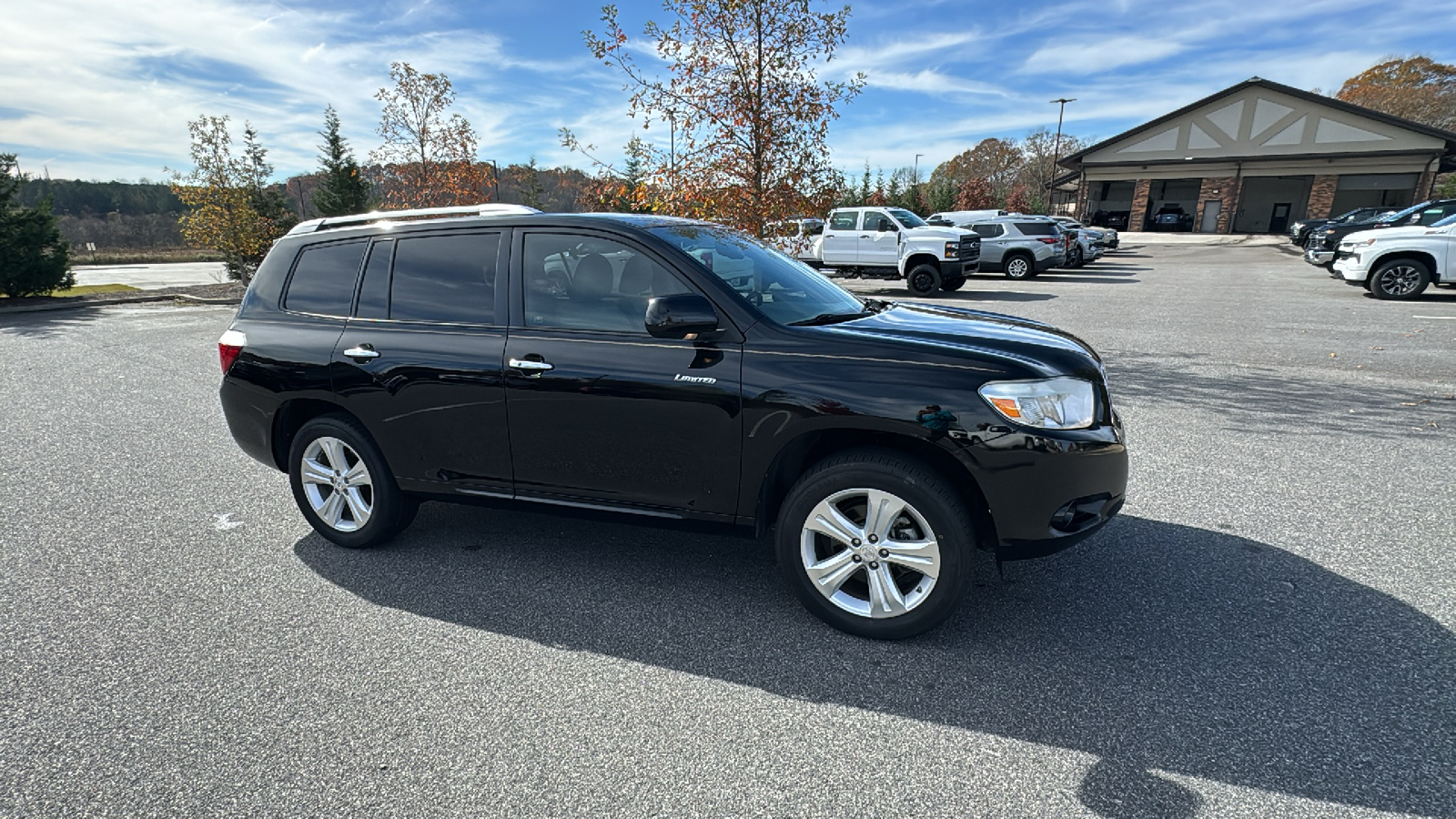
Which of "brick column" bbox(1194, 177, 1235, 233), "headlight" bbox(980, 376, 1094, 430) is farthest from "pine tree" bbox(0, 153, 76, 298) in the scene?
"brick column" bbox(1194, 177, 1235, 233)

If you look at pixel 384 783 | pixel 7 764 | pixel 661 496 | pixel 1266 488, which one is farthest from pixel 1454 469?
pixel 7 764

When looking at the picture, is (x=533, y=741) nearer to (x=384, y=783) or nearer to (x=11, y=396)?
(x=384, y=783)

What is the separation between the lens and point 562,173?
1412cm

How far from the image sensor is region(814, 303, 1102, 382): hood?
294 cm

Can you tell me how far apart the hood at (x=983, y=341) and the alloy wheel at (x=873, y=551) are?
63 centimetres

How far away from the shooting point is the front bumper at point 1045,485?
9.27 ft

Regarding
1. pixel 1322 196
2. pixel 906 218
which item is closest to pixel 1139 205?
pixel 1322 196

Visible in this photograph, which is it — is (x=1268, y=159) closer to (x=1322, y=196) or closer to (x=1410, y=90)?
(x=1322, y=196)

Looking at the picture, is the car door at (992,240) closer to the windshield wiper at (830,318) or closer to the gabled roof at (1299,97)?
the windshield wiper at (830,318)

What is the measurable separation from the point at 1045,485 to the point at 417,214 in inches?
136

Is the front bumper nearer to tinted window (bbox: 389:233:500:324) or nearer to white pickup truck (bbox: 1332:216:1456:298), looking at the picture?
tinted window (bbox: 389:233:500:324)

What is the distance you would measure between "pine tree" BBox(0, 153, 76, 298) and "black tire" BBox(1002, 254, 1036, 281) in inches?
988

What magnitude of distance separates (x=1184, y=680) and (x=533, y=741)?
2.38 metres

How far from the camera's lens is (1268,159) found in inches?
1656
